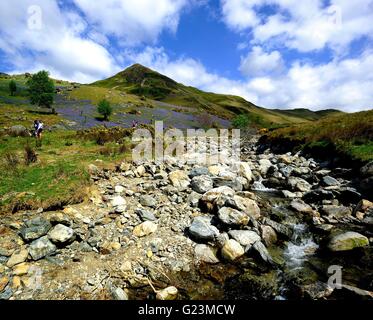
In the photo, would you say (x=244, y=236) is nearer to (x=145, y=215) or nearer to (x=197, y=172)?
(x=145, y=215)

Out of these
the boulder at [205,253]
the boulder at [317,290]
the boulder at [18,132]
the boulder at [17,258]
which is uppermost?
the boulder at [18,132]

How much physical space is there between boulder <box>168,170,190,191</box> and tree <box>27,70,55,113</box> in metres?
36.6

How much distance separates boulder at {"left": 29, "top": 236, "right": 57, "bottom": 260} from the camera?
28.9 ft

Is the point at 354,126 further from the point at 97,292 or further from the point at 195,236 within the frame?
the point at 97,292

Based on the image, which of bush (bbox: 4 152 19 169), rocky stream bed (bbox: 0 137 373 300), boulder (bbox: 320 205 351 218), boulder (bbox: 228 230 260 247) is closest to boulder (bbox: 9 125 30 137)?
bush (bbox: 4 152 19 169)

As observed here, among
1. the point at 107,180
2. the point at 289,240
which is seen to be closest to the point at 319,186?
the point at 289,240

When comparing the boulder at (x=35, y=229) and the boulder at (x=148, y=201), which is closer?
the boulder at (x=35, y=229)

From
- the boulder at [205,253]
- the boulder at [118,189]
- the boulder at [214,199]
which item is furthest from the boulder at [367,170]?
the boulder at [118,189]

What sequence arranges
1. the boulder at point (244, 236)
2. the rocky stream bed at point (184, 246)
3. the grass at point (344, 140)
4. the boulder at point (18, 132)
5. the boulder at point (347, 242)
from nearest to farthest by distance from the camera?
1. the rocky stream bed at point (184, 246)
2. the boulder at point (347, 242)
3. the boulder at point (244, 236)
4. the grass at point (344, 140)
5. the boulder at point (18, 132)

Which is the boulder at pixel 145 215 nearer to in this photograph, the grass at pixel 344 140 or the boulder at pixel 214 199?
the boulder at pixel 214 199

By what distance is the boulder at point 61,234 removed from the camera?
30.9 ft

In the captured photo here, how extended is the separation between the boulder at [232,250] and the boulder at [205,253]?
1.29 feet

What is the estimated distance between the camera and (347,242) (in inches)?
415

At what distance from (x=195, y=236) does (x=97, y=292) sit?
437 centimetres
